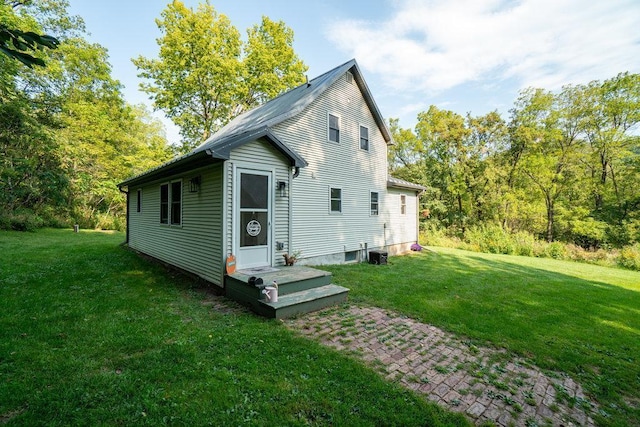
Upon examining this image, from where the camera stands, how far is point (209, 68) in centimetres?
1962

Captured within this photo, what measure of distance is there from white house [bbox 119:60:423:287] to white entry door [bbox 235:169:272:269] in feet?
0.08

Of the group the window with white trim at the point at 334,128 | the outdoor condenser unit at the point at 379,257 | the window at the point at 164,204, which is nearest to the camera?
the window at the point at 164,204

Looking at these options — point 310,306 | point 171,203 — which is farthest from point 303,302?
point 171,203

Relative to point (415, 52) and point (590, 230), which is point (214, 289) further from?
point (590, 230)

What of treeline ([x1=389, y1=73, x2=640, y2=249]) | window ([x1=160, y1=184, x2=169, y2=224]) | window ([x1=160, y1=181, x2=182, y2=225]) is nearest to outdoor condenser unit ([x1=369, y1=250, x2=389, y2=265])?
window ([x1=160, y1=181, x2=182, y2=225])

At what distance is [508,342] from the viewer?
411cm

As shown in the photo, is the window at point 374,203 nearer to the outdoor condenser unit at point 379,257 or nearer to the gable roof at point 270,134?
the outdoor condenser unit at point 379,257

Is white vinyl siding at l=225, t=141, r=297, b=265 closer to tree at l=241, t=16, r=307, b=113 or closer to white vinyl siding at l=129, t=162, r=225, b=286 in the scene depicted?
white vinyl siding at l=129, t=162, r=225, b=286

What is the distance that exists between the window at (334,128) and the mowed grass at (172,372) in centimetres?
682

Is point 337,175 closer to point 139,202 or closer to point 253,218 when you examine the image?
point 253,218

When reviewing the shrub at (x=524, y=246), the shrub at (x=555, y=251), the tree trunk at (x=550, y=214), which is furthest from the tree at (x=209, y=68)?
the tree trunk at (x=550, y=214)

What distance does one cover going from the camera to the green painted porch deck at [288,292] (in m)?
4.80

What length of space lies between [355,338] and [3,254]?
11955 mm

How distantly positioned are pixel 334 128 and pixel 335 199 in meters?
2.54
